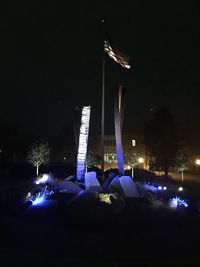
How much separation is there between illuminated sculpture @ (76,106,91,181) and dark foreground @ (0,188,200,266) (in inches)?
403

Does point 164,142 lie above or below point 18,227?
above

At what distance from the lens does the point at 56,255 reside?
11281 millimetres

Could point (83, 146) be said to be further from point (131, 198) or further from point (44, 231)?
point (44, 231)

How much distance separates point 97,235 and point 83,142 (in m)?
16.9

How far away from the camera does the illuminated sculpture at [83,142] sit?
30109 mm

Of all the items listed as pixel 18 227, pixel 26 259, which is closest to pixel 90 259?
pixel 26 259

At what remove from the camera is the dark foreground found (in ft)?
35.9

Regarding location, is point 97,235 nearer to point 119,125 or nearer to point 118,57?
point 119,125

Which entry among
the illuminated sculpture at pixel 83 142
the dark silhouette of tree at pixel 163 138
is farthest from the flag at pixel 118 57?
the dark silhouette of tree at pixel 163 138

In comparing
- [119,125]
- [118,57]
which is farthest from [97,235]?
[118,57]

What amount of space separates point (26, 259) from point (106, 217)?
6.22 m

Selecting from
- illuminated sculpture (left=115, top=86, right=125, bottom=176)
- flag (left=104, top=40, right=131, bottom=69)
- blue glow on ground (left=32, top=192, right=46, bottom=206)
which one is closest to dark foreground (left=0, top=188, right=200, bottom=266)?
blue glow on ground (left=32, top=192, right=46, bottom=206)

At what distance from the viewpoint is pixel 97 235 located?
543 inches

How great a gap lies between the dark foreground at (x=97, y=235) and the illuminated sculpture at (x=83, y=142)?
10232 millimetres
